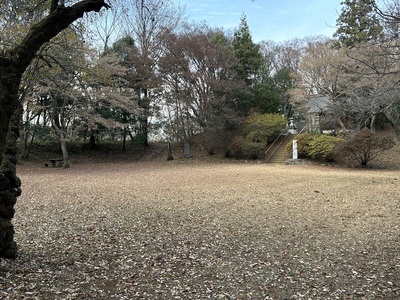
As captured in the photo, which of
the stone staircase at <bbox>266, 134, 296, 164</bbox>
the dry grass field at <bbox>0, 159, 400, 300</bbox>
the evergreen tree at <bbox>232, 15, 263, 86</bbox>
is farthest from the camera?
the evergreen tree at <bbox>232, 15, 263, 86</bbox>

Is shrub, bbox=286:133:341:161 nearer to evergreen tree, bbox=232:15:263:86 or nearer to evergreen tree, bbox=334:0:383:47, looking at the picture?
evergreen tree, bbox=232:15:263:86

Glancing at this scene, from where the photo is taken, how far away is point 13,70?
312cm

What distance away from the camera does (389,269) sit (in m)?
3.76

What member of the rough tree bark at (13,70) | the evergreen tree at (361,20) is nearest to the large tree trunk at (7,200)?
the rough tree bark at (13,70)

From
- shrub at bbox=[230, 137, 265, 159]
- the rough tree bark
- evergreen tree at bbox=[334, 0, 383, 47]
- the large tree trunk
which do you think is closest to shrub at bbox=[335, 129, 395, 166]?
shrub at bbox=[230, 137, 265, 159]

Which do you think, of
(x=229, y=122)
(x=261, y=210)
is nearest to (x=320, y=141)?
(x=229, y=122)

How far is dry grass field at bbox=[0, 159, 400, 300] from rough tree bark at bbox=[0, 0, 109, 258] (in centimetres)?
45

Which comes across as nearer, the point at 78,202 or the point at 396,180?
the point at 78,202

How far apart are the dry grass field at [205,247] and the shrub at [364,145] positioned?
7.90 m

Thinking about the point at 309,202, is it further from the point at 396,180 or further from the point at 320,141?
the point at 320,141

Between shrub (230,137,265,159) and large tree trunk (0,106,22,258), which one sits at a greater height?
shrub (230,137,265,159)

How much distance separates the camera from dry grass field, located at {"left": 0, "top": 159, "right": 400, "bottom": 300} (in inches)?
127

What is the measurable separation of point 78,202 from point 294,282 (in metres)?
6.01

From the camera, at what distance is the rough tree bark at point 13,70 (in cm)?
305
